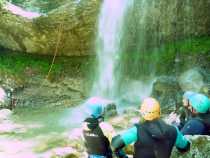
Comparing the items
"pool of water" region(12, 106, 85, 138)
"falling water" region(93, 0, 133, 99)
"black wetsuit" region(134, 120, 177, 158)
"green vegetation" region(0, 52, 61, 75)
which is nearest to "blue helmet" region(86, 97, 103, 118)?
"black wetsuit" region(134, 120, 177, 158)

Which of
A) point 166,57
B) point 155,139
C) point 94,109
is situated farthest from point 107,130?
point 166,57

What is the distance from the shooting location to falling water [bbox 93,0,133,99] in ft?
49.9

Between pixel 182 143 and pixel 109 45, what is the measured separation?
434 inches

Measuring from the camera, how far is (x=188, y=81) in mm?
12234

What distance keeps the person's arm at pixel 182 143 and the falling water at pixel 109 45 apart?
1009 centimetres

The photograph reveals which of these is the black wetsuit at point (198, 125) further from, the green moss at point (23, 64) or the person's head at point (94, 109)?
the green moss at point (23, 64)

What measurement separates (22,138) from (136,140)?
6.35 m

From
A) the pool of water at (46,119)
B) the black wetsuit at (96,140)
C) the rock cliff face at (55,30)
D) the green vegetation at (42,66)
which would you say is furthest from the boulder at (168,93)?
the black wetsuit at (96,140)

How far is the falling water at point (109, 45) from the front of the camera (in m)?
15.2

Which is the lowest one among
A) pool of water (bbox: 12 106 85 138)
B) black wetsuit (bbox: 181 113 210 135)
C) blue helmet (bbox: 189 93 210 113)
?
pool of water (bbox: 12 106 85 138)

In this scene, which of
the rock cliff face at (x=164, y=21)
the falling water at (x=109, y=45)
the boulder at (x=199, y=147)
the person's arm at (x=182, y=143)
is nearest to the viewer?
the person's arm at (x=182, y=143)

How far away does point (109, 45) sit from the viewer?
15719 mm

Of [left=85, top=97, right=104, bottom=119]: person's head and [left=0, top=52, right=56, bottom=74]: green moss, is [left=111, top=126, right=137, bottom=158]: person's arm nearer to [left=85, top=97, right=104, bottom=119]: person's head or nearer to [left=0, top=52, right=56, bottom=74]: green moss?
[left=85, top=97, right=104, bottom=119]: person's head

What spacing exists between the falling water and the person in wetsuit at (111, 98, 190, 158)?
10370 millimetres
